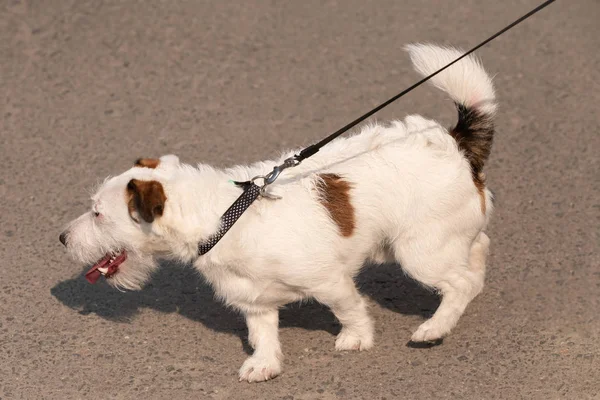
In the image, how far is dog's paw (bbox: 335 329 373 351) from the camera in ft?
15.4

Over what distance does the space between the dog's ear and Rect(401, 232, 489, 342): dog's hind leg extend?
1.31m

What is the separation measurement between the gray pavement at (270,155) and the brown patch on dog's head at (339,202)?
76 centimetres

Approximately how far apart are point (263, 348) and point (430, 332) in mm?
874

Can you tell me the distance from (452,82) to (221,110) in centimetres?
296

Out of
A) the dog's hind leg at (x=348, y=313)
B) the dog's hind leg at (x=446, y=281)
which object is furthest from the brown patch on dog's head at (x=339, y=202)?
the dog's hind leg at (x=446, y=281)

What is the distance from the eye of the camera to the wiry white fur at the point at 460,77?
4586 millimetres

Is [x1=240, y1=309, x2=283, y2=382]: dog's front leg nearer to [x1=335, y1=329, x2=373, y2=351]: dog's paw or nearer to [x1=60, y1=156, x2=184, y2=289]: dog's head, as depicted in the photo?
[x1=335, y1=329, x2=373, y2=351]: dog's paw

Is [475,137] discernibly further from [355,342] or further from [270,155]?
[270,155]

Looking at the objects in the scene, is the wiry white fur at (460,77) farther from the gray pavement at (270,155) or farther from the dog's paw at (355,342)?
the dog's paw at (355,342)

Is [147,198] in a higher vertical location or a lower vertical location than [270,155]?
higher

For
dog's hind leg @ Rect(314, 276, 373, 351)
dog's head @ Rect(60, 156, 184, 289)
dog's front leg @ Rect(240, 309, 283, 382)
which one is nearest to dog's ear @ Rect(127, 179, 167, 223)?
dog's head @ Rect(60, 156, 184, 289)

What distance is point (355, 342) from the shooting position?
4.71 meters

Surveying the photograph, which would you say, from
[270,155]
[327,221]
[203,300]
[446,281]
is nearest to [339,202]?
[327,221]

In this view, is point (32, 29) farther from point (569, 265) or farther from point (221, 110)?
point (569, 265)
